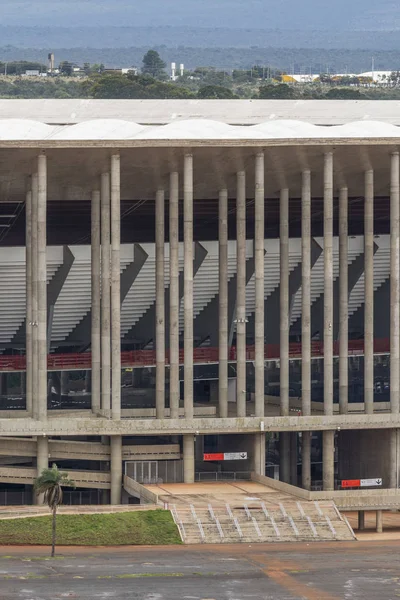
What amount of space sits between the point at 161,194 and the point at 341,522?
2610cm

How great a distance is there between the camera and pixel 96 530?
85812mm

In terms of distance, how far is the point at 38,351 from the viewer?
97.1m

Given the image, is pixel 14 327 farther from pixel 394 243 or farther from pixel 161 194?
pixel 394 243

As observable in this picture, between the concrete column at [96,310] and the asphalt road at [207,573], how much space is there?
20.4 metres

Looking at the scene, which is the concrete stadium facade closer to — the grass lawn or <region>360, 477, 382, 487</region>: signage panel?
<region>360, 477, 382, 487</region>: signage panel

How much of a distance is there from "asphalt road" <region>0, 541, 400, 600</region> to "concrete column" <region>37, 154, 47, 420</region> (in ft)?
51.5

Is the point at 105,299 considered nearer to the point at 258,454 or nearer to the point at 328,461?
the point at 258,454

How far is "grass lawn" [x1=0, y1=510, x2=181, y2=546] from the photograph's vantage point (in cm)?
8444

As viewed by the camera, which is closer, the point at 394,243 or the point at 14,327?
the point at 394,243

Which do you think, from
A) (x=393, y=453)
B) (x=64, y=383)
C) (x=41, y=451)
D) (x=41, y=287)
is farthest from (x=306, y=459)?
(x=41, y=287)

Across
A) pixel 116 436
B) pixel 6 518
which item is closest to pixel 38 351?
pixel 116 436

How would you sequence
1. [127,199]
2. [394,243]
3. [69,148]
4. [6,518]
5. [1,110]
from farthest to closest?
[1,110] → [127,199] → [394,243] → [69,148] → [6,518]

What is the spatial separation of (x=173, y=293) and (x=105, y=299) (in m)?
4.10

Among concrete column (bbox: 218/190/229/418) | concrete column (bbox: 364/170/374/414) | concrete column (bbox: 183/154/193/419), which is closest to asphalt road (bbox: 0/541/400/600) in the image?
A: concrete column (bbox: 183/154/193/419)
